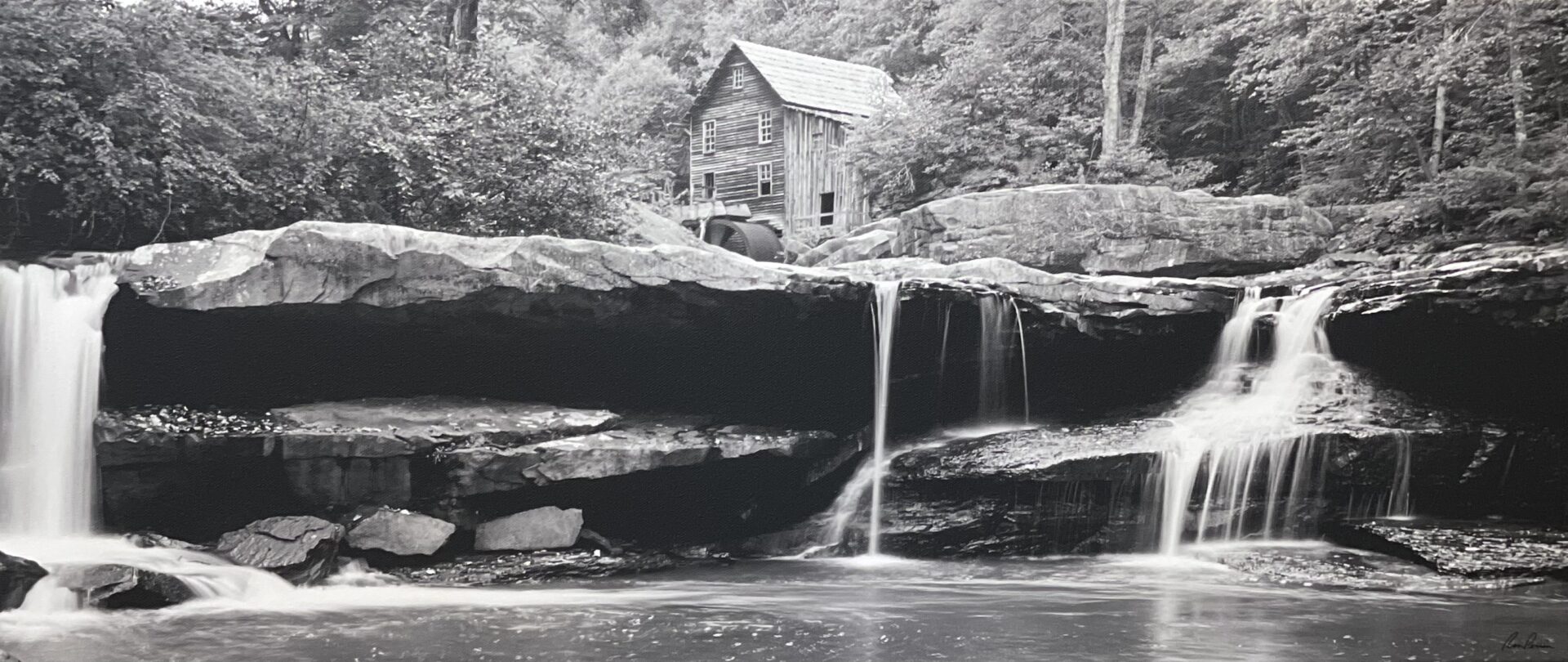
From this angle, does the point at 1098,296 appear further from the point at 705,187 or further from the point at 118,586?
the point at 705,187

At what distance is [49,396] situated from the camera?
9875mm

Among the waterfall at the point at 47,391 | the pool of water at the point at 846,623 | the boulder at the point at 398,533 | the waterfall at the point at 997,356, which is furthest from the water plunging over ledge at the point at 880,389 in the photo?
the waterfall at the point at 47,391

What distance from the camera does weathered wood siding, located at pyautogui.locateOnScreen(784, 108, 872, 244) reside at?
101 ft

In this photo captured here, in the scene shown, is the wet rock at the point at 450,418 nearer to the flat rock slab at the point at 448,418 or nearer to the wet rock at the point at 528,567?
the flat rock slab at the point at 448,418

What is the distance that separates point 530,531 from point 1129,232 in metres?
9.58

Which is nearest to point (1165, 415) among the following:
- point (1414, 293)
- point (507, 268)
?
point (1414, 293)

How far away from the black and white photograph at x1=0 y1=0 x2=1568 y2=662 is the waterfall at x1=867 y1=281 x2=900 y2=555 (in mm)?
39

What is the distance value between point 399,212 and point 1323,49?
14.2 metres

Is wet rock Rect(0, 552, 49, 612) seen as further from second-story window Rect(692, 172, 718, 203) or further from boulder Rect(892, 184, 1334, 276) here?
second-story window Rect(692, 172, 718, 203)

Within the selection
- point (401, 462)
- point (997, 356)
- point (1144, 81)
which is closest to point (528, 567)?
point (401, 462)

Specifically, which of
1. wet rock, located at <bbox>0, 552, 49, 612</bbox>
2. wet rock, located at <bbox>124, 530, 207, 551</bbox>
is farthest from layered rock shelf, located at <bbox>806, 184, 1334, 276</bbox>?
wet rock, located at <bbox>0, 552, 49, 612</bbox>

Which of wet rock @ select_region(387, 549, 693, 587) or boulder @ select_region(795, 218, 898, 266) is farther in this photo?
boulder @ select_region(795, 218, 898, 266)

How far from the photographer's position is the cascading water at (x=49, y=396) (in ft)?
32.2

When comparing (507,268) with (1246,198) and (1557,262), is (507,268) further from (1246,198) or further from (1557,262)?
(1246,198)
